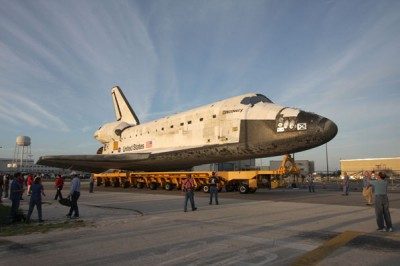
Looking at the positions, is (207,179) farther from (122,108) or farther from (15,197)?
(122,108)

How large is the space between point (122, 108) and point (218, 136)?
48.7 feet

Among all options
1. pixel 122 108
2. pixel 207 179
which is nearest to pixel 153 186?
pixel 207 179

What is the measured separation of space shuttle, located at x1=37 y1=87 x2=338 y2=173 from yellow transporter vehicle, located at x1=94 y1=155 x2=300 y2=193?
0.75m

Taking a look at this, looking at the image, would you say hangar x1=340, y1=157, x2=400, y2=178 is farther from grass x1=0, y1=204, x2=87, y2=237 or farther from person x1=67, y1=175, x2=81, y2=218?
grass x1=0, y1=204, x2=87, y2=237

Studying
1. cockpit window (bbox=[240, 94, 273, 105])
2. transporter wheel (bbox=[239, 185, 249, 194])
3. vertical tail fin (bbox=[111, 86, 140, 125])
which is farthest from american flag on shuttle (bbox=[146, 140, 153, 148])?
cockpit window (bbox=[240, 94, 273, 105])

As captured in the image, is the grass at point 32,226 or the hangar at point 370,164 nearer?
the grass at point 32,226

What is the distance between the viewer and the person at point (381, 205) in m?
6.70

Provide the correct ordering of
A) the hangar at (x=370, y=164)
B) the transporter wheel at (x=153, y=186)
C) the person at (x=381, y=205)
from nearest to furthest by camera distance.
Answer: the person at (x=381, y=205) → the transporter wheel at (x=153, y=186) → the hangar at (x=370, y=164)

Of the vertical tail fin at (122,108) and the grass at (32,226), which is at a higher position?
the vertical tail fin at (122,108)

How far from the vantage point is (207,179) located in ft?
58.3

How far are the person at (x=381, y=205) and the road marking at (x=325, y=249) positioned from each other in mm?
716

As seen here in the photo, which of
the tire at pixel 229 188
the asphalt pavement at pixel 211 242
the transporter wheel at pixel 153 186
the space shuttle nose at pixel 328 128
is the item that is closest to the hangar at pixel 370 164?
the tire at pixel 229 188

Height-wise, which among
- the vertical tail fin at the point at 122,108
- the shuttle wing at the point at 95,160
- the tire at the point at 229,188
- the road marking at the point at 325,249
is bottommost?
the road marking at the point at 325,249

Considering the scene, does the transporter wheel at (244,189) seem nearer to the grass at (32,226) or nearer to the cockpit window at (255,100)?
the cockpit window at (255,100)
